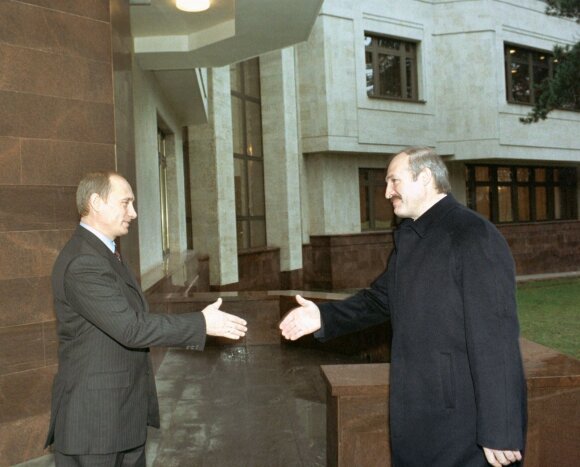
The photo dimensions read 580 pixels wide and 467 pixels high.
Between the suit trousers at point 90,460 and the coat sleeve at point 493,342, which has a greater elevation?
the coat sleeve at point 493,342

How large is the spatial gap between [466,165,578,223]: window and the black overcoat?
63.6 feet

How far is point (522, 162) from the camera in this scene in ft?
72.7

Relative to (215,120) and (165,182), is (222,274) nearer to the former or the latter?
(165,182)

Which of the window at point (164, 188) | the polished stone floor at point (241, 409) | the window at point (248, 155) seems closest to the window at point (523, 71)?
the window at point (248, 155)

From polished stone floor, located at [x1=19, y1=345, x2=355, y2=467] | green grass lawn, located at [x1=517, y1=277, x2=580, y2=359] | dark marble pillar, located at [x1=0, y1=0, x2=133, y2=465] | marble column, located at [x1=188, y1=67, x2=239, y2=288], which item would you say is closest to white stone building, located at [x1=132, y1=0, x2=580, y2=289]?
marble column, located at [x1=188, y1=67, x2=239, y2=288]

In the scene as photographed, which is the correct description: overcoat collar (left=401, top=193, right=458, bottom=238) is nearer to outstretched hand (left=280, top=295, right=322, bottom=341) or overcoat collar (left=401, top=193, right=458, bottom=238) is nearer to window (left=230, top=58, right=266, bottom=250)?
outstretched hand (left=280, top=295, right=322, bottom=341)

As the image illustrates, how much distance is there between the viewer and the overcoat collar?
2.52 meters

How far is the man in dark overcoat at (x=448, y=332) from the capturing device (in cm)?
221

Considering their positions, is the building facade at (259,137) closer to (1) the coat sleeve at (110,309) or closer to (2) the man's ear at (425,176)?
(1) the coat sleeve at (110,309)

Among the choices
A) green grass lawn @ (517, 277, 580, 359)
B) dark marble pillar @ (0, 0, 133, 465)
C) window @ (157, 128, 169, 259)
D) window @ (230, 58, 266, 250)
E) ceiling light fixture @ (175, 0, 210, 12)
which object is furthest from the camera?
window @ (230, 58, 266, 250)

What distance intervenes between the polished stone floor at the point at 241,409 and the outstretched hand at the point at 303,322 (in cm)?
137

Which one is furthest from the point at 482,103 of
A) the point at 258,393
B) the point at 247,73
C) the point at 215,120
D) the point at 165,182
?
the point at 258,393

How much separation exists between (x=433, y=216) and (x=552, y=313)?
36.1 ft

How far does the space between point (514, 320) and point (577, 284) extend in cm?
1743
